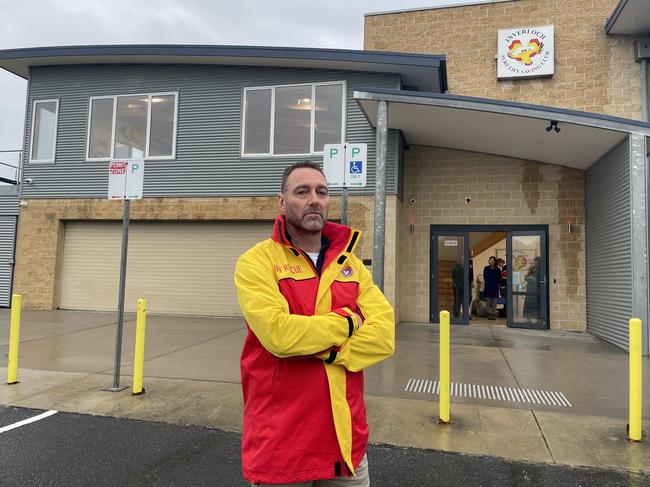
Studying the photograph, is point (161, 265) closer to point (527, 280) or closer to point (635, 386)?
point (527, 280)

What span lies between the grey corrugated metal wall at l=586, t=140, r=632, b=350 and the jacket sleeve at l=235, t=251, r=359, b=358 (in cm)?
796

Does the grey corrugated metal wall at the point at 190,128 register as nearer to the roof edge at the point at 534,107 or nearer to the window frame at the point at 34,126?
the window frame at the point at 34,126

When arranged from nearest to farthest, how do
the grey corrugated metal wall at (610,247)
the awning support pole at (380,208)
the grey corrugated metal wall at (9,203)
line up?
the awning support pole at (380,208), the grey corrugated metal wall at (610,247), the grey corrugated metal wall at (9,203)


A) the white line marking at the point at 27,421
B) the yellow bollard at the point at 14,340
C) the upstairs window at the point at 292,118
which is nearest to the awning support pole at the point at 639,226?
the upstairs window at the point at 292,118

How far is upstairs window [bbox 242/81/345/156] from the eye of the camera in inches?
456

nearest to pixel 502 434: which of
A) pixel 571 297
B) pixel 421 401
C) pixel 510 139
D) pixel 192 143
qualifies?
pixel 421 401

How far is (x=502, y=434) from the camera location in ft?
13.9

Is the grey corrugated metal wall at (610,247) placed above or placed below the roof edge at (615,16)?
below

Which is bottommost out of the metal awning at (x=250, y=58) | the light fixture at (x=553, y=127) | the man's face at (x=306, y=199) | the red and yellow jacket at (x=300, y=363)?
the red and yellow jacket at (x=300, y=363)

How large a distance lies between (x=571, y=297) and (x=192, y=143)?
10224mm

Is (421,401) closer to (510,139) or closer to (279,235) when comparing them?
(279,235)

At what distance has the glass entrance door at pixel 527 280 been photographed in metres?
11.5

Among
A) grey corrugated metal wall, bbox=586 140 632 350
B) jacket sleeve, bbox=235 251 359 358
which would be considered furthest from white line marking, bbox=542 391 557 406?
jacket sleeve, bbox=235 251 359 358

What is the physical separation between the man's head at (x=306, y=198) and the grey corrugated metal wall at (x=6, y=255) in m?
14.4
